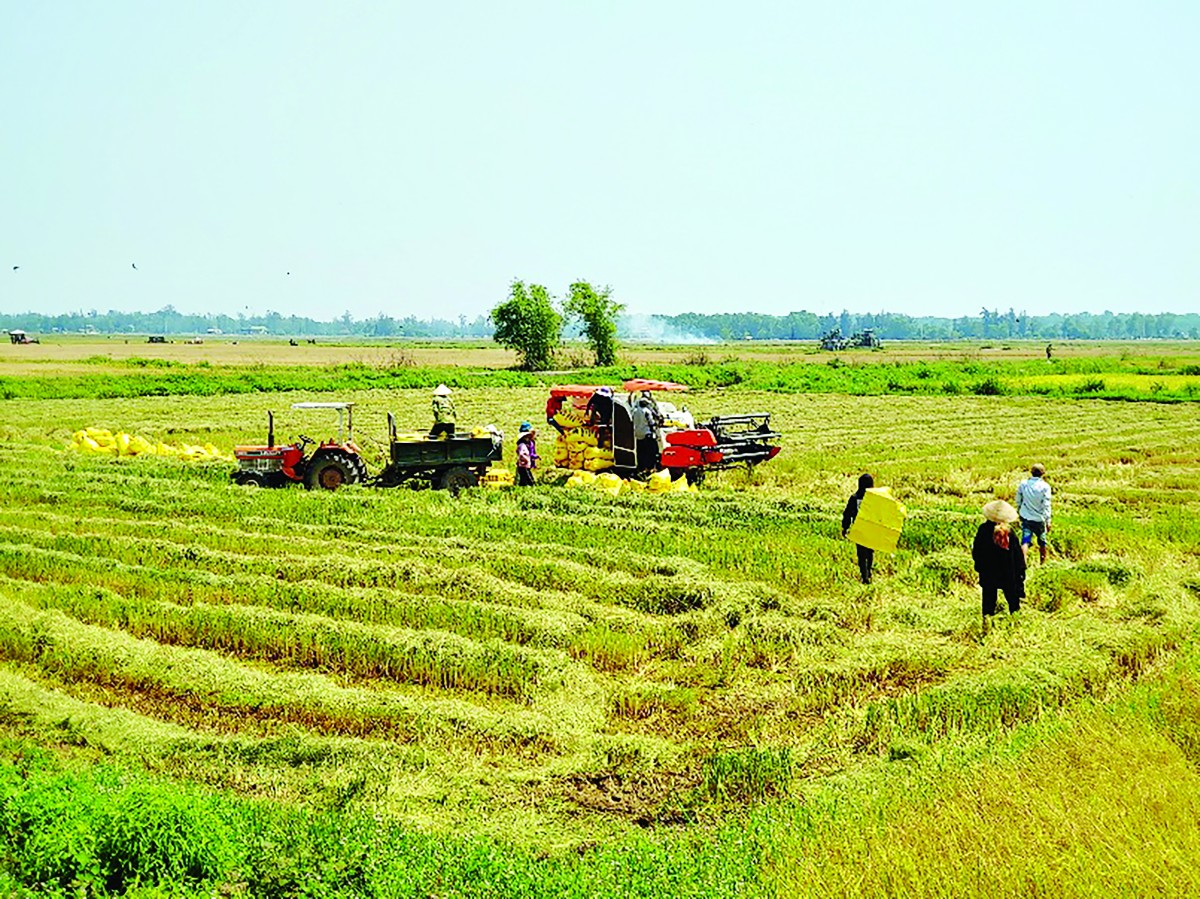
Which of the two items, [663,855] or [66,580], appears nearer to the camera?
[663,855]

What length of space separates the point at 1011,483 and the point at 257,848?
16853mm

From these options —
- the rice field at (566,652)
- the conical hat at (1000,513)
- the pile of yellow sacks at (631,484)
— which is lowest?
the rice field at (566,652)

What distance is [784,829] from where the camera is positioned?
6.05 metres

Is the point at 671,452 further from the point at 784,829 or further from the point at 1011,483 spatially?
the point at 784,829

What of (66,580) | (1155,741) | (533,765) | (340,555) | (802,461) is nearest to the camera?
(1155,741)

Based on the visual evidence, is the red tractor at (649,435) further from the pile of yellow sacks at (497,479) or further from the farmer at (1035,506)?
the farmer at (1035,506)

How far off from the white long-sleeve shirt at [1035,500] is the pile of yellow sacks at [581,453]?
8.31 m

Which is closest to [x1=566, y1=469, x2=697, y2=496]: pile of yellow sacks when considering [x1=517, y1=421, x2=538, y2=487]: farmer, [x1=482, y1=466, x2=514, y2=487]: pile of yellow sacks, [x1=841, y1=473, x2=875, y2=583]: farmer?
[x1=517, y1=421, x2=538, y2=487]: farmer

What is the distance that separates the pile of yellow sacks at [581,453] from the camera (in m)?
19.4

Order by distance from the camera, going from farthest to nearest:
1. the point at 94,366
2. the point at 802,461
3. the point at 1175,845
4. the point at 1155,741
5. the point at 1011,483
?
the point at 94,366 < the point at 802,461 < the point at 1011,483 < the point at 1155,741 < the point at 1175,845

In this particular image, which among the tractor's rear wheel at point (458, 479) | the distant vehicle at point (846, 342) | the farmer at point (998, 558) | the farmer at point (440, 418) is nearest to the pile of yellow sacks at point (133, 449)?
the farmer at point (440, 418)

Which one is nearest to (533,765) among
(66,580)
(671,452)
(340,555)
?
(340,555)

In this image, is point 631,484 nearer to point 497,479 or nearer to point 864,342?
point 497,479

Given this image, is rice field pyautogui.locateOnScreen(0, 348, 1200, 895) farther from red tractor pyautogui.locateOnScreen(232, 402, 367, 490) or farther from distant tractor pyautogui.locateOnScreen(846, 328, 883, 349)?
distant tractor pyautogui.locateOnScreen(846, 328, 883, 349)
